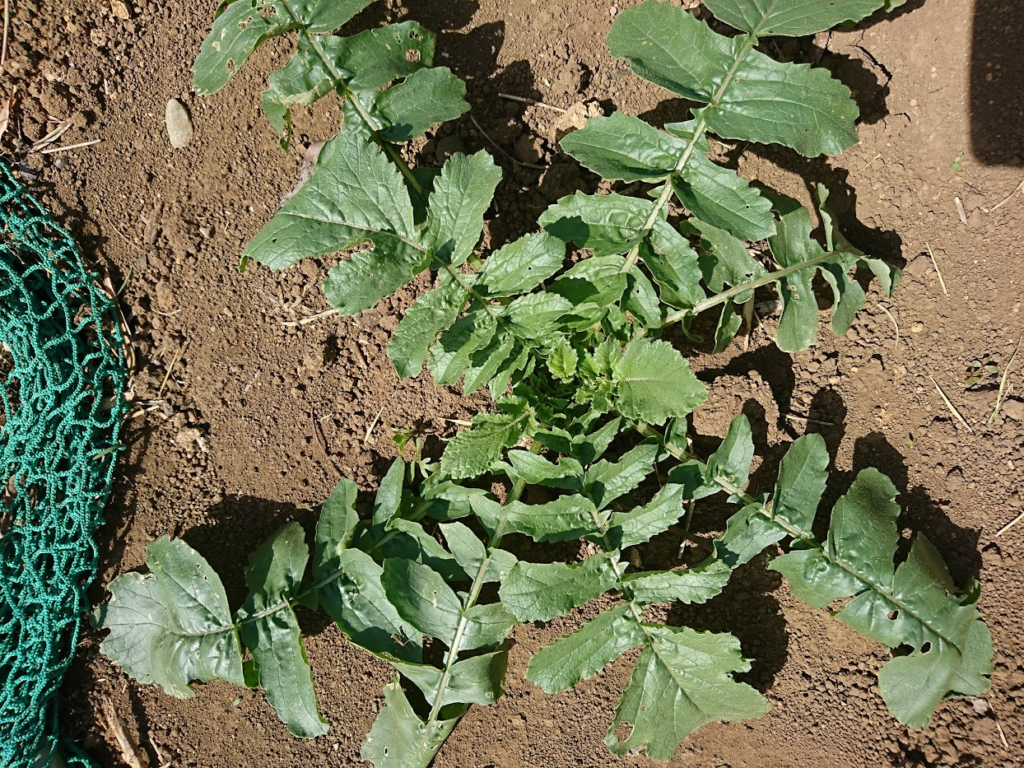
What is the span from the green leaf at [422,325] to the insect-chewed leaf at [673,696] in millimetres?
1143

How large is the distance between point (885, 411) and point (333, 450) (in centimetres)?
218

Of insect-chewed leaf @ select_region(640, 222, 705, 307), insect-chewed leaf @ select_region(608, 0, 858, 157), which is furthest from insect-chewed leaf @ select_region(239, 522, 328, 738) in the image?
insect-chewed leaf @ select_region(608, 0, 858, 157)

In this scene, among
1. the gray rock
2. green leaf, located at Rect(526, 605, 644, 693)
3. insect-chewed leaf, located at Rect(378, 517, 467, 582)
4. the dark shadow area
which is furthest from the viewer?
the gray rock

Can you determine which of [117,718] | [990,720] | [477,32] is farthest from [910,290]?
[117,718]

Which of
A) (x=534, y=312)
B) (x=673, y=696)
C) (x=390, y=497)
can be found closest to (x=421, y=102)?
(x=534, y=312)

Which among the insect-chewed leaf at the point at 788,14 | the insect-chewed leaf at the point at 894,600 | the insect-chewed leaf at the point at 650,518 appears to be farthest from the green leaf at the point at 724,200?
the insect-chewed leaf at the point at 894,600

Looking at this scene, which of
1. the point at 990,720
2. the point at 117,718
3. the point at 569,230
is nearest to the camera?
the point at 569,230

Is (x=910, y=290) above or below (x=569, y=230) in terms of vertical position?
below

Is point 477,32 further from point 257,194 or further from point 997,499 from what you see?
point 997,499

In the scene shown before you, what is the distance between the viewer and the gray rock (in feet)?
10.5

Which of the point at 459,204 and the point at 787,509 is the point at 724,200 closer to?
the point at 459,204

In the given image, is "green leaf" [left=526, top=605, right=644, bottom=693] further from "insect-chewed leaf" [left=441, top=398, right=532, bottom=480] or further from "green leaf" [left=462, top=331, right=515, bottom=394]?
"green leaf" [left=462, top=331, right=515, bottom=394]

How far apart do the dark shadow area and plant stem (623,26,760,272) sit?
1.10 meters

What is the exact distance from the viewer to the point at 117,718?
10.5ft
